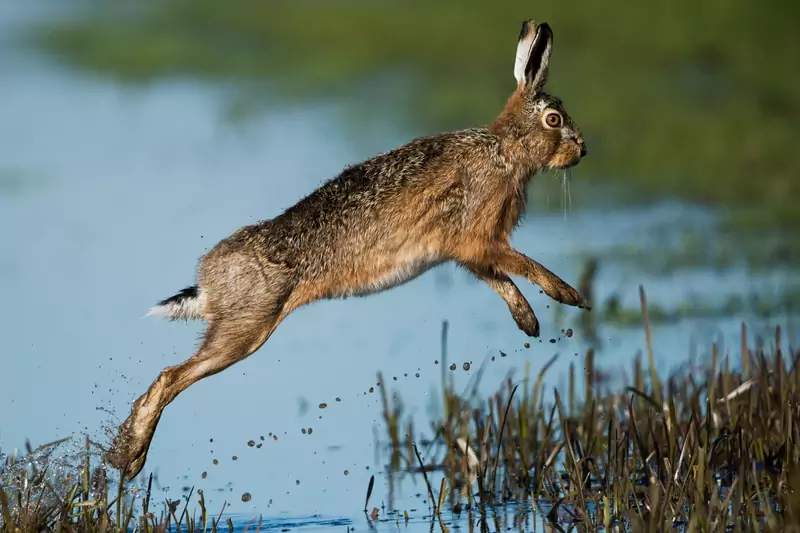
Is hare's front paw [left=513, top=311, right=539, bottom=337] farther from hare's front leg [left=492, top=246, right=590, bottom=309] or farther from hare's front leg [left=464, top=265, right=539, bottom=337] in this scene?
hare's front leg [left=492, top=246, right=590, bottom=309]

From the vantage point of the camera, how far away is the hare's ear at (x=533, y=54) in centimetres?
794

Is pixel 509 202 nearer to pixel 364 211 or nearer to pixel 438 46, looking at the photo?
pixel 364 211

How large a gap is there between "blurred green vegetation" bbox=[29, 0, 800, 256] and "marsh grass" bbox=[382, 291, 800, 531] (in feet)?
20.7

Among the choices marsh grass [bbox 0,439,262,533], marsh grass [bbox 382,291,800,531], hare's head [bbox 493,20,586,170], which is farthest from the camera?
hare's head [bbox 493,20,586,170]

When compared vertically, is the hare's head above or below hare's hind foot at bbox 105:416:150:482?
above

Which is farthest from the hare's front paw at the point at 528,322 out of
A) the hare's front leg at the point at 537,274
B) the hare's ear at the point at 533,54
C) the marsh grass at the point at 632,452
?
the hare's ear at the point at 533,54

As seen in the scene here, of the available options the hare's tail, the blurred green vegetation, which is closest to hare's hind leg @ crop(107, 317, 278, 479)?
the hare's tail

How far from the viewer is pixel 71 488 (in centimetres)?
680

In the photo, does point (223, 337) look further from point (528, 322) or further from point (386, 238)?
point (528, 322)

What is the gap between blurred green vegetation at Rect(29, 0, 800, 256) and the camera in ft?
52.0

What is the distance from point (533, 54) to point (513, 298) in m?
1.30

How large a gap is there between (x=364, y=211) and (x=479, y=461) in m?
1.43

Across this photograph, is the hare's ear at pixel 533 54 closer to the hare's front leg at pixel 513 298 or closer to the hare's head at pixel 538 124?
the hare's head at pixel 538 124

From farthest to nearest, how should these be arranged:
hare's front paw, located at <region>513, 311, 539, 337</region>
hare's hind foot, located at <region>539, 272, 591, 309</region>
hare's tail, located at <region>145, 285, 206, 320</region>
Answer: hare's front paw, located at <region>513, 311, 539, 337</region>, hare's hind foot, located at <region>539, 272, 591, 309</region>, hare's tail, located at <region>145, 285, 206, 320</region>
